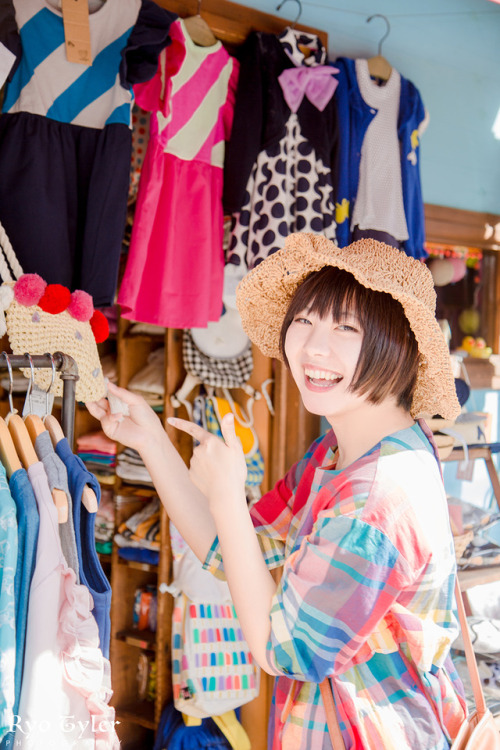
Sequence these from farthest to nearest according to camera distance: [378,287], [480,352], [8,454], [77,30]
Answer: [480,352], [77,30], [378,287], [8,454]

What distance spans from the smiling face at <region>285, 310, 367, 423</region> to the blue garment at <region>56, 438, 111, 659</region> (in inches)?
17.8

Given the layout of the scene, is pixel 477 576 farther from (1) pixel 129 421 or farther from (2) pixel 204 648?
(1) pixel 129 421

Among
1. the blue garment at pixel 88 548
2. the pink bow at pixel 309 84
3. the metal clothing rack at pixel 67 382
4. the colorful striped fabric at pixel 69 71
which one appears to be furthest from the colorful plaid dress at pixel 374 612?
the pink bow at pixel 309 84

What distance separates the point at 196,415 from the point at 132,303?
65 centimetres

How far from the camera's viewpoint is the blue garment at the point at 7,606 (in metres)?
0.96

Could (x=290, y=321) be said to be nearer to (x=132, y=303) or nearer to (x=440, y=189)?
(x=132, y=303)

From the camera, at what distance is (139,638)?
107 inches

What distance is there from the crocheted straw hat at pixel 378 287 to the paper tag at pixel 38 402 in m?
0.51

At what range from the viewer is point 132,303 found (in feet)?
7.09

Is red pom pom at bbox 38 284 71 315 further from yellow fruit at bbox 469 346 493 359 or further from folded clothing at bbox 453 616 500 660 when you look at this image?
yellow fruit at bbox 469 346 493 359

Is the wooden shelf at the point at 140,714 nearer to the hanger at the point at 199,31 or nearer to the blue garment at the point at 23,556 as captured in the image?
the blue garment at the point at 23,556

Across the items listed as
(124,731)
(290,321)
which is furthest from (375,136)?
(124,731)

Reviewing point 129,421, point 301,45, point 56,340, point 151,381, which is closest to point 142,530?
point 151,381

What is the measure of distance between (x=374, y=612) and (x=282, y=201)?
1.69 metres
